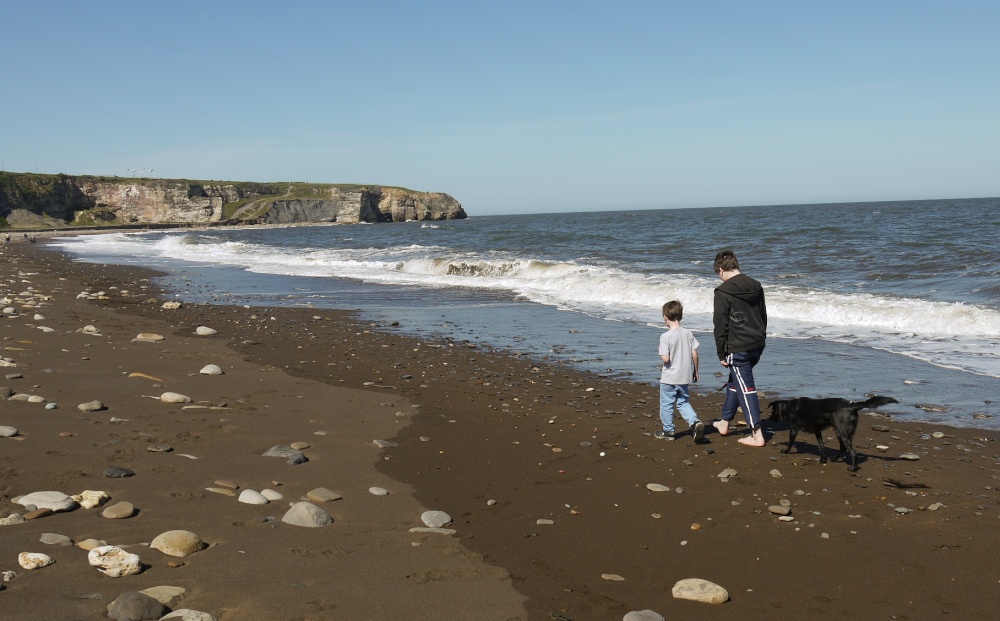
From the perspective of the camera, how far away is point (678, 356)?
7.17 m

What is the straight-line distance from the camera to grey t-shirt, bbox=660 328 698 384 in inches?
281

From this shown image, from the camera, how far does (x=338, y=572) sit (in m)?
4.09

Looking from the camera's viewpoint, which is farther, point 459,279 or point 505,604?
point 459,279

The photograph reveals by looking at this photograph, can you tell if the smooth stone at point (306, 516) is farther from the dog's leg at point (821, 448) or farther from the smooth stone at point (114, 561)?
the dog's leg at point (821, 448)

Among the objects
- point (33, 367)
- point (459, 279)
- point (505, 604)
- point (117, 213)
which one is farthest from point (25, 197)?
point (505, 604)

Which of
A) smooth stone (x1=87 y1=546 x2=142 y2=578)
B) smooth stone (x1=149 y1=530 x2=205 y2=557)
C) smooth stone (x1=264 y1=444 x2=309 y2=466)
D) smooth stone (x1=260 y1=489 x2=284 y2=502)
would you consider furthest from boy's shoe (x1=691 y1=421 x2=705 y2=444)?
smooth stone (x1=87 y1=546 x2=142 y2=578)

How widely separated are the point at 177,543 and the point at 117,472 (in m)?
1.52

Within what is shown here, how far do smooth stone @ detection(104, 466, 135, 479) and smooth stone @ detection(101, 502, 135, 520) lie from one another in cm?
67

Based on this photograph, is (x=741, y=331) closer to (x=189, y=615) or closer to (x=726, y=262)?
(x=726, y=262)

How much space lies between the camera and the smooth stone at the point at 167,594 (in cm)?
354

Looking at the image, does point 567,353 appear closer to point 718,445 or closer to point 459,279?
point 718,445

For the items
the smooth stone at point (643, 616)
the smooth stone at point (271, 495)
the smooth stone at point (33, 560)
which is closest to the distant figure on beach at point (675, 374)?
the smooth stone at point (643, 616)

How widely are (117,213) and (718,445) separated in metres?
142

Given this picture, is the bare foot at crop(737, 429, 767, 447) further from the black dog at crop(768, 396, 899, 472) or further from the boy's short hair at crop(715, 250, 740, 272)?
the boy's short hair at crop(715, 250, 740, 272)
